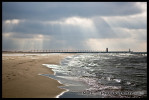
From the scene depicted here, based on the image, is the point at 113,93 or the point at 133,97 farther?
the point at 113,93

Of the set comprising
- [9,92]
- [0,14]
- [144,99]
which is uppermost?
[0,14]

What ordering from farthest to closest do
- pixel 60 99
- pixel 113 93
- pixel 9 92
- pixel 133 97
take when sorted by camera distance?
pixel 113 93 < pixel 133 97 < pixel 9 92 < pixel 60 99

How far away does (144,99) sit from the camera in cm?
893

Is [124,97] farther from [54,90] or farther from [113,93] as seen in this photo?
[54,90]

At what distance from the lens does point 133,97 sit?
909 centimetres

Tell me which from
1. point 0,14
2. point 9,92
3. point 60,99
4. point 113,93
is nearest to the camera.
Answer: point 60,99

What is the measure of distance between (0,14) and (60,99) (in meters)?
6.63

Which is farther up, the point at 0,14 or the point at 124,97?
the point at 0,14

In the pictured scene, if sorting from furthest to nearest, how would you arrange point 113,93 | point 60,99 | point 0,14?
1. point 0,14
2. point 113,93
3. point 60,99

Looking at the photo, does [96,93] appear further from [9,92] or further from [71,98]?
[9,92]

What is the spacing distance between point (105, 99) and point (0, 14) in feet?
26.8

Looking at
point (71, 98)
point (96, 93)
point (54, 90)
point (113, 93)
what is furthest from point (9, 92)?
point (113, 93)

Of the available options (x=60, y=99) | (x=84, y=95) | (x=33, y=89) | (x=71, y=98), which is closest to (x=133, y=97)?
(x=84, y=95)

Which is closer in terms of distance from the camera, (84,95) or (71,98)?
(71,98)
